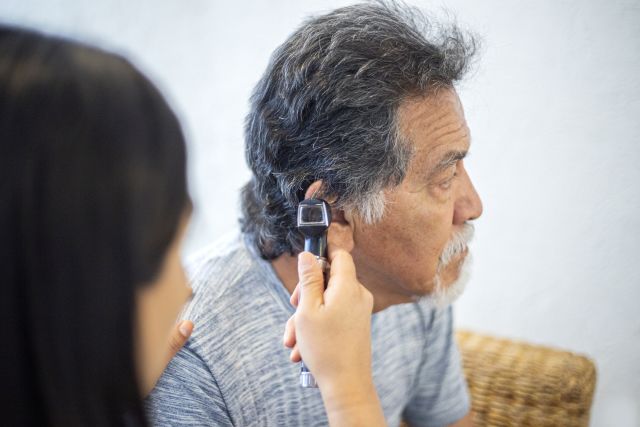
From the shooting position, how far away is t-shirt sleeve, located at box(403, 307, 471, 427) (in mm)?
1188

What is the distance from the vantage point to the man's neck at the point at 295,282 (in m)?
1.03

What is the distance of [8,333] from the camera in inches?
20.7

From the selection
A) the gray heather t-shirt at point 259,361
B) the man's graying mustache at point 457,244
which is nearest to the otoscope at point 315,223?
the gray heather t-shirt at point 259,361

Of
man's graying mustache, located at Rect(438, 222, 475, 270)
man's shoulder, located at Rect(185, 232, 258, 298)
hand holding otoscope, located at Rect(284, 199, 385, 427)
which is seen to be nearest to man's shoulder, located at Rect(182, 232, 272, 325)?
man's shoulder, located at Rect(185, 232, 258, 298)

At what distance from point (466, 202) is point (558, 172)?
0.51 ft

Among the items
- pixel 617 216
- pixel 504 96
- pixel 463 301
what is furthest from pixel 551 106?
pixel 463 301

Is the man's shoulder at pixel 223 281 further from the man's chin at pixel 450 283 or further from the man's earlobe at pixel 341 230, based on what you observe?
the man's chin at pixel 450 283

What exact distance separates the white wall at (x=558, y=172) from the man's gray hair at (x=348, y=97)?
0.29 feet

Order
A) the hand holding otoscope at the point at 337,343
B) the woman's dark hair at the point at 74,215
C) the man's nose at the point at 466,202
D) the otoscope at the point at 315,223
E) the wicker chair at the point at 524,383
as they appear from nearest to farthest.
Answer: the woman's dark hair at the point at 74,215, the hand holding otoscope at the point at 337,343, the otoscope at the point at 315,223, the man's nose at the point at 466,202, the wicker chair at the point at 524,383

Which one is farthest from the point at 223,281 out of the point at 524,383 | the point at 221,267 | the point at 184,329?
the point at 524,383

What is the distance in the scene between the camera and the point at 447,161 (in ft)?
3.08

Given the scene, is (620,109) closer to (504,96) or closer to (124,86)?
(504,96)

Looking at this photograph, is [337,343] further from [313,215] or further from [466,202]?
[466,202]

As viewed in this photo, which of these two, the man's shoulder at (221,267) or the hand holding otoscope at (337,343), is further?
the man's shoulder at (221,267)
